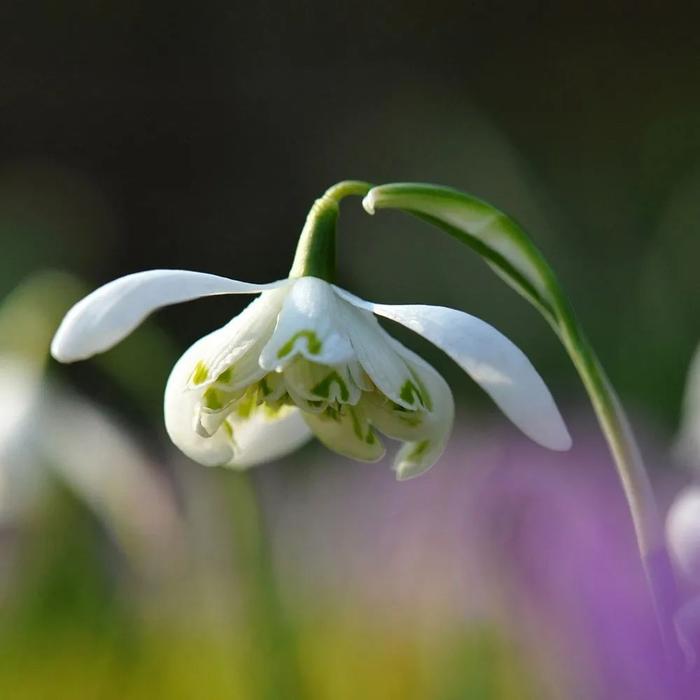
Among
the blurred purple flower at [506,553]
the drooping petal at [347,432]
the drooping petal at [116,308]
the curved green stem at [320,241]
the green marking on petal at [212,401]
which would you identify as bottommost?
the blurred purple flower at [506,553]

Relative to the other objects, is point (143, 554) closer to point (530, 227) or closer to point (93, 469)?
point (93, 469)

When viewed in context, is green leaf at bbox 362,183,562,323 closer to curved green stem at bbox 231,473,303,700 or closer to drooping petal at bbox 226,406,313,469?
drooping petal at bbox 226,406,313,469

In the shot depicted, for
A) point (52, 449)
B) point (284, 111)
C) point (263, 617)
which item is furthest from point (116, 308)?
point (284, 111)

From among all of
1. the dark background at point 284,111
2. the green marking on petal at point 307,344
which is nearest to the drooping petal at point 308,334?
the green marking on petal at point 307,344

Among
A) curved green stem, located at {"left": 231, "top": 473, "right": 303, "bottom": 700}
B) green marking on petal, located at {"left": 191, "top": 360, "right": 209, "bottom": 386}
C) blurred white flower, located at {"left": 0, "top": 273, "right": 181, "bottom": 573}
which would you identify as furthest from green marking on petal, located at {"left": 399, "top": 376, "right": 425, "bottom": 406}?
blurred white flower, located at {"left": 0, "top": 273, "right": 181, "bottom": 573}

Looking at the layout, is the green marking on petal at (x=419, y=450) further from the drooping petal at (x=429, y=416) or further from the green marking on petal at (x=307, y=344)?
the green marking on petal at (x=307, y=344)

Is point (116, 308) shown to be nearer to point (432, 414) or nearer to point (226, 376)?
point (226, 376)

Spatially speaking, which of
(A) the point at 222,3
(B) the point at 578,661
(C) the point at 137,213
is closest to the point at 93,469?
(B) the point at 578,661
